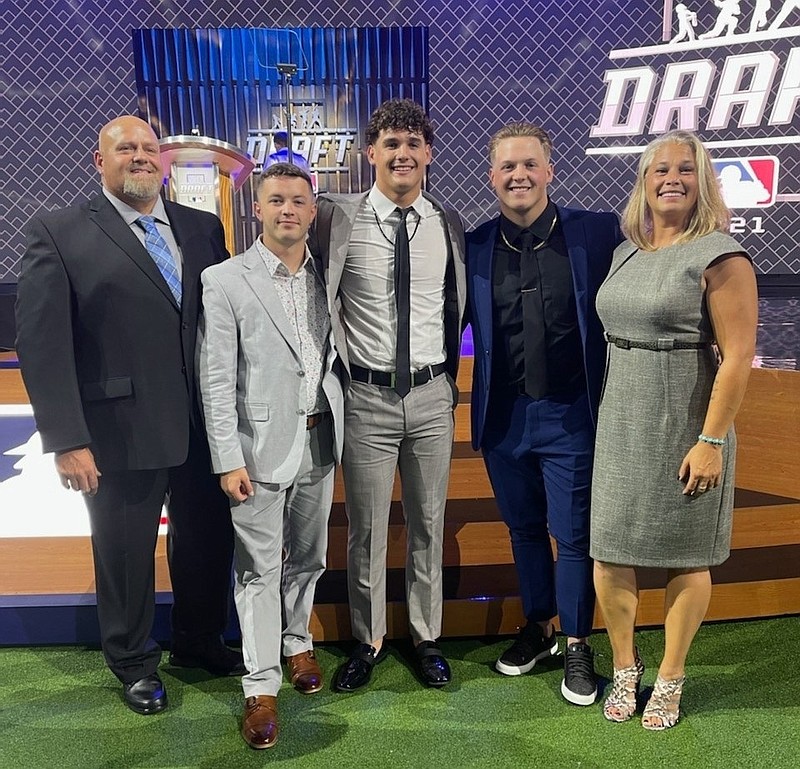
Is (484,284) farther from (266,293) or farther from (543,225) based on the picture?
(266,293)

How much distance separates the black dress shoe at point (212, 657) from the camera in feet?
7.13

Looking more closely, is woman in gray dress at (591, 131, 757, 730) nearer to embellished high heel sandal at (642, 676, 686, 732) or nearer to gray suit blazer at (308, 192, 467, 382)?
embellished high heel sandal at (642, 676, 686, 732)

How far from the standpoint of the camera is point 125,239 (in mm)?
1841

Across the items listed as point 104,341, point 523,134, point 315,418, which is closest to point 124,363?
point 104,341

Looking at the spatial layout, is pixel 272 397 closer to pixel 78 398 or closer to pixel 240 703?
pixel 78 398

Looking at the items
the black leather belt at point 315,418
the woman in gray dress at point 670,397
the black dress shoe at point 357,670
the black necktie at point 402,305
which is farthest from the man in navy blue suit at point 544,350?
the black dress shoe at point 357,670

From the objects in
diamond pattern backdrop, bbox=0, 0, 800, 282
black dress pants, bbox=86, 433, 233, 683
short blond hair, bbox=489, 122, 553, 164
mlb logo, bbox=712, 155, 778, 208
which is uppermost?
diamond pattern backdrop, bbox=0, 0, 800, 282

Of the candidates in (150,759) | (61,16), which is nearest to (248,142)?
(61,16)

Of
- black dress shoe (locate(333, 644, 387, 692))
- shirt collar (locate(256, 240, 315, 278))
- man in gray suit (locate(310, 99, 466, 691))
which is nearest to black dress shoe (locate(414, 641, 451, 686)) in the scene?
man in gray suit (locate(310, 99, 466, 691))

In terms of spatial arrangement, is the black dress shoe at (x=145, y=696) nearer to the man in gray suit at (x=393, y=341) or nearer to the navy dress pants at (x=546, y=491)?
the man in gray suit at (x=393, y=341)

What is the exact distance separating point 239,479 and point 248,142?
20.7ft

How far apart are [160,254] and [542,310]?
1039mm

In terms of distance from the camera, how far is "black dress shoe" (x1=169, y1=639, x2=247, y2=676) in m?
2.17

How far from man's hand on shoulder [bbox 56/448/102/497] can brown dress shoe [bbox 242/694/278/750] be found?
2.31 ft
